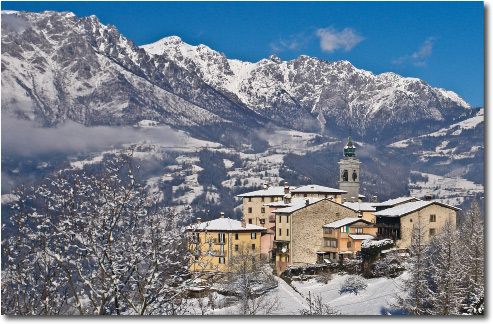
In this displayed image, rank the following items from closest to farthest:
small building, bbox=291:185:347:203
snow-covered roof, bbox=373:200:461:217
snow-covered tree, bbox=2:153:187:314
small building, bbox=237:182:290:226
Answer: snow-covered tree, bbox=2:153:187:314 < snow-covered roof, bbox=373:200:461:217 < small building, bbox=291:185:347:203 < small building, bbox=237:182:290:226

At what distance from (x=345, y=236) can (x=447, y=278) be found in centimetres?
3079

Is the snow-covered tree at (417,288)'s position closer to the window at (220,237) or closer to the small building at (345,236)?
the small building at (345,236)

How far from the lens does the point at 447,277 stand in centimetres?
2692

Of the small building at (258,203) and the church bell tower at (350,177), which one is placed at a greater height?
the church bell tower at (350,177)

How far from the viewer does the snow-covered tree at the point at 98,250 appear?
56.0 feet

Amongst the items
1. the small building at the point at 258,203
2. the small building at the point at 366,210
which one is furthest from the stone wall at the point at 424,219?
the small building at the point at 258,203

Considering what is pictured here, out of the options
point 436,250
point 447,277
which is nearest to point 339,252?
point 436,250

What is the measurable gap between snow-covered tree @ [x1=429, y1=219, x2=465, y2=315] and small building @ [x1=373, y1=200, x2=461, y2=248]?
17724 mm

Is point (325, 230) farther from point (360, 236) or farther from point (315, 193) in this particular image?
point (315, 193)

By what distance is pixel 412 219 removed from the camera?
173 ft

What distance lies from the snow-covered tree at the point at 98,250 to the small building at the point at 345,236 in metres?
40.0

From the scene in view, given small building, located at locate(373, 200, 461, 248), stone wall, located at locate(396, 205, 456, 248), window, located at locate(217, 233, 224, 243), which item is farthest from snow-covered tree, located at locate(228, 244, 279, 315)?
stone wall, located at locate(396, 205, 456, 248)

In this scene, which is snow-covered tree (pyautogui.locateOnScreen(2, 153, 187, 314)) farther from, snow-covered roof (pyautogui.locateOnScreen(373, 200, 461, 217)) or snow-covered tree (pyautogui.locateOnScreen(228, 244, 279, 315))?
snow-covered roof (pyautogui.locateOnScreen(373, 200, 461, 217))

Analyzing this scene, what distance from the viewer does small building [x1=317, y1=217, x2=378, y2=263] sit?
56906 mm
